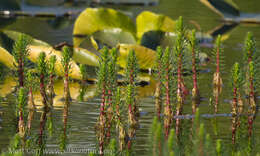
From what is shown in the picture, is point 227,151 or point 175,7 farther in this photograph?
point 175,7

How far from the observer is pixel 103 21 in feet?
26.6

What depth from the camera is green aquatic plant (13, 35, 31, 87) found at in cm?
440

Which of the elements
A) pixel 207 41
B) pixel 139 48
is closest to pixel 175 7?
pixel 207 41

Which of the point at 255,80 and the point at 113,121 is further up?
the point at 255,80

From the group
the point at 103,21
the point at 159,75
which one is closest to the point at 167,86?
the point at 159,75

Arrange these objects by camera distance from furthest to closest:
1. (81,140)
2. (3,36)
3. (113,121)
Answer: (3,36) → (113,121) → (81,140)

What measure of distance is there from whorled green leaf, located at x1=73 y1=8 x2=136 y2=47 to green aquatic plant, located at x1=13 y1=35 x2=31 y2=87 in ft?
10.6

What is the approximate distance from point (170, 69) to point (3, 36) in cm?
247

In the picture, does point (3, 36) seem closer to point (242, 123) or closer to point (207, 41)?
point (242, 123)

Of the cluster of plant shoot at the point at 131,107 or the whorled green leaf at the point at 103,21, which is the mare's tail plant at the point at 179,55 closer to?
the cluster of plant shoot at the point at 131,107

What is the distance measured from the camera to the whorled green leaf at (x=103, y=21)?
793 centimetres

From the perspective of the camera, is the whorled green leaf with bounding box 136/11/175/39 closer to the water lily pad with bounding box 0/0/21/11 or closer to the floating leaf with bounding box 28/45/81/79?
the floating leaf with bounding box 28/45/81/79

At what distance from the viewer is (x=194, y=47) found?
17.0 ft

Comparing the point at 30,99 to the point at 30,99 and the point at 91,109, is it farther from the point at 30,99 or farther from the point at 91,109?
the point at 91,109
